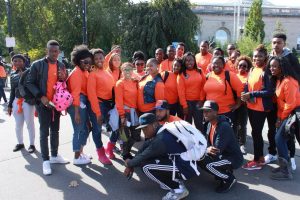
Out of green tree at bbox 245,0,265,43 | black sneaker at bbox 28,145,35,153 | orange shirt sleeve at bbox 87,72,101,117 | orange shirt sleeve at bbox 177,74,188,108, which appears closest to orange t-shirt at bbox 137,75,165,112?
orange shirt sleeve at bbox 177,74,188,108

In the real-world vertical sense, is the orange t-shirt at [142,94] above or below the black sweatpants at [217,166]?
above

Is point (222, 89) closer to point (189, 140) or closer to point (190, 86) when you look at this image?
point (190, 86)

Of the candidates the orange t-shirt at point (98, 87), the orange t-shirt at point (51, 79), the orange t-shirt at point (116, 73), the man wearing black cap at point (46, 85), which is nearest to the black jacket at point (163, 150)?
the orange t-shirt at point (98, 87)

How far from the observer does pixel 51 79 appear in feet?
16.8

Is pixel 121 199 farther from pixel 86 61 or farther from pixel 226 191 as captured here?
pixel 86 61

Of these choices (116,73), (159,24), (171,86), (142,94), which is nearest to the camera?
(142,94)

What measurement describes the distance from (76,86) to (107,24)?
19.4m

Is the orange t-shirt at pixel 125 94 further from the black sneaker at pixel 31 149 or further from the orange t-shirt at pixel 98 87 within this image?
the black sneaker at pixel 31 149

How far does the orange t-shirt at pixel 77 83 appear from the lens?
509 centimetres

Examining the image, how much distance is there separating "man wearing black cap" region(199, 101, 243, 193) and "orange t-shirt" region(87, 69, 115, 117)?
1.70 m

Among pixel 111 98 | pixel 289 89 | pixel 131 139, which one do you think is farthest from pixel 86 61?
pixel 289 89

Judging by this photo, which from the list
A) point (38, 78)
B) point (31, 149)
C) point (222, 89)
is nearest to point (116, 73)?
point (38, 78)

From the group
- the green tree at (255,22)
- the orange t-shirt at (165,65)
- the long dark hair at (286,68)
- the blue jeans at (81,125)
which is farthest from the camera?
the green tree at (255,22)

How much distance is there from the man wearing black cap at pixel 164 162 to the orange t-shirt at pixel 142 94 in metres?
1.17
